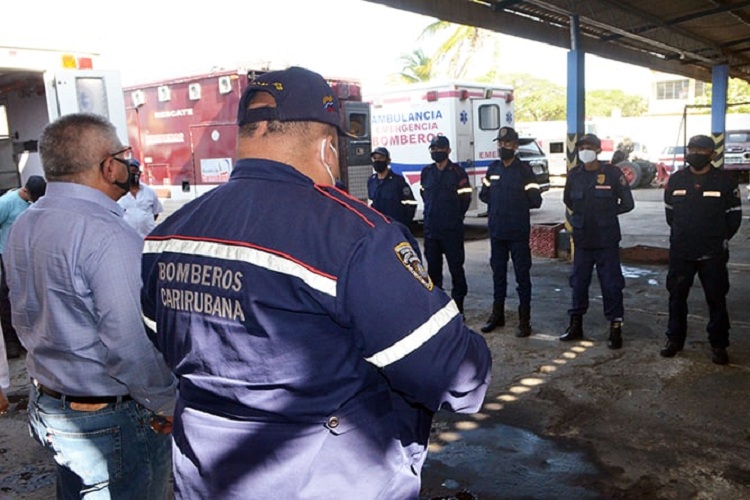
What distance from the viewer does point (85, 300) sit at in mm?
2010

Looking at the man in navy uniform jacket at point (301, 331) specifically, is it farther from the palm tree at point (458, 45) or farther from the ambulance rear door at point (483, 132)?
the palm tree at point (458, 45)

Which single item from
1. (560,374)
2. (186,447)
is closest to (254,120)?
(186,447)

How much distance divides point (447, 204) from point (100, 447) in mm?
5078

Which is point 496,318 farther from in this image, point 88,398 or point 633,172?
point 633,172

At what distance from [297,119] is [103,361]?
116cm

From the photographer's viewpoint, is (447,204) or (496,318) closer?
(496,318)

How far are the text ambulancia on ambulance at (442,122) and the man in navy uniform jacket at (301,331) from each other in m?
11.0

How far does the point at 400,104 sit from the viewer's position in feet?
42.7

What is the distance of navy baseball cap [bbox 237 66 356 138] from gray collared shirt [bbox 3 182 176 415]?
2.55 feet

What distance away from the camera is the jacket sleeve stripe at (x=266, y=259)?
51.3 inches

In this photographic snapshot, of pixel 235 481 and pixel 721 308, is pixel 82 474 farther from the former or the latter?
pixel 721 308

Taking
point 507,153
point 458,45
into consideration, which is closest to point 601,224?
point 507,153

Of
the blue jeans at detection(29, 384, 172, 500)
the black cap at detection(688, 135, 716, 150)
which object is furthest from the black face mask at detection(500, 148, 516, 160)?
the blue jeans at detection(29, 384, 172, 500)

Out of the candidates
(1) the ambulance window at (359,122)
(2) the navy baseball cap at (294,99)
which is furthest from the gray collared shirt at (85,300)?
(1) the ambulance window at (359,122)
